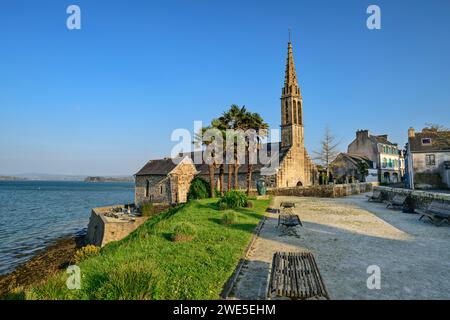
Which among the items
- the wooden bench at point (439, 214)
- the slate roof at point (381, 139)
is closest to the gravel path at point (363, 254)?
the wooden bench at point (439, 214)

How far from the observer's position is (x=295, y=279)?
225 inches

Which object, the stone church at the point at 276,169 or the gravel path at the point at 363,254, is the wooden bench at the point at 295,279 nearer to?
the gravel path at the point at 363,254

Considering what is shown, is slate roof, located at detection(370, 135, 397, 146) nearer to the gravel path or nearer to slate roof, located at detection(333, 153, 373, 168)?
slate roof, located at detection(333, 153, 373, 168)

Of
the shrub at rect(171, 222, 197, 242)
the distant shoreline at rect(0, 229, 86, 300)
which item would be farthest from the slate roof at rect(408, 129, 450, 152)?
the distant shoreline at rect(0, 229, 86, 300)

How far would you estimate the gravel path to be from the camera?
6.07 metres

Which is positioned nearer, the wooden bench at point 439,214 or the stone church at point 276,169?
the wooden bench at point 439,214

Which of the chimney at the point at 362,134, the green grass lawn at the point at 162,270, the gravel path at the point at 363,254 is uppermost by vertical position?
the chimney at the point at 362,134

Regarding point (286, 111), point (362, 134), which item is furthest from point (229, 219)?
point (362, 134)

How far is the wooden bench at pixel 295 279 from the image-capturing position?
201 inches

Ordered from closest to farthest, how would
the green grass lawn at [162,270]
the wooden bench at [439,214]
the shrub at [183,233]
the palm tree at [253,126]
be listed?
the green grass lawn at [162,270]
the shrub at [183,233]
the wooden bench at [439,214]
the palm tree at [253,126]

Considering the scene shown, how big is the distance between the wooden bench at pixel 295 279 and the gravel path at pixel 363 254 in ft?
1.89
